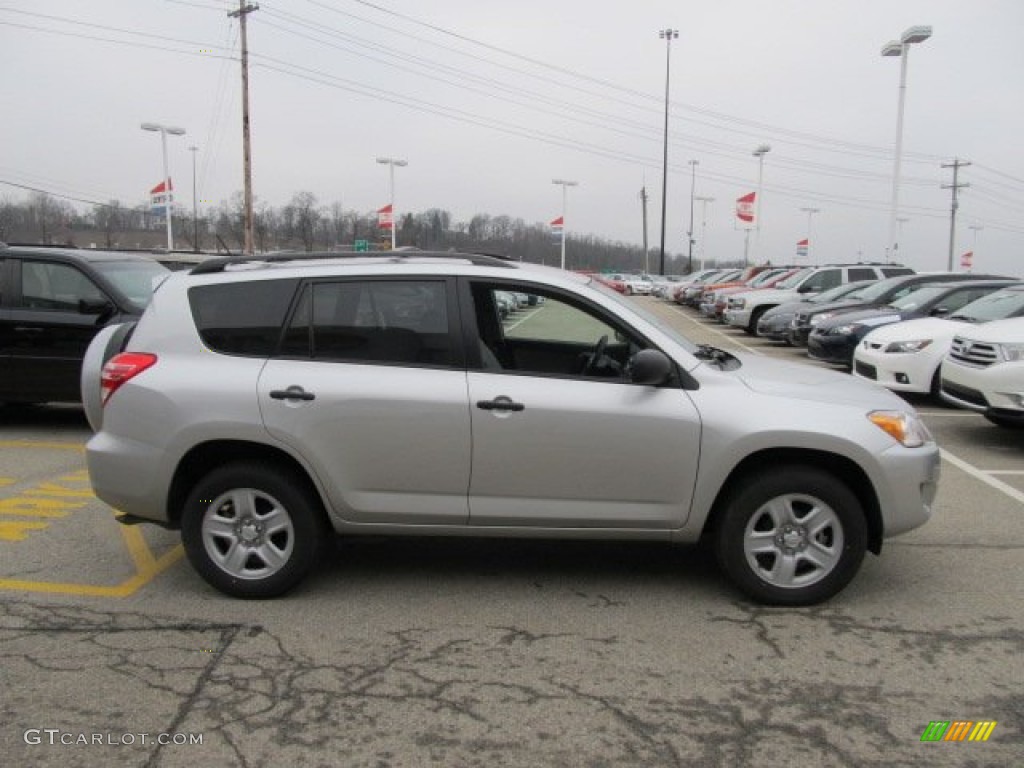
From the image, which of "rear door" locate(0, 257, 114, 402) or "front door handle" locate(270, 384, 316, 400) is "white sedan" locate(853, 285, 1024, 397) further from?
"rear door" locate(0, 257, 114, 402)

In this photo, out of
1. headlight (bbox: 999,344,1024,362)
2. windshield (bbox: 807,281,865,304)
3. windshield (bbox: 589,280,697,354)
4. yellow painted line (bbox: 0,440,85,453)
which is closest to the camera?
windshield (bbox: 589,280,697,354)

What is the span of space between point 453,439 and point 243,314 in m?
1.29

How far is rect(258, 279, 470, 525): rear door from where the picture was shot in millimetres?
4059

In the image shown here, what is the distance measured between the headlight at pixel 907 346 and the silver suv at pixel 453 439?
6141mm

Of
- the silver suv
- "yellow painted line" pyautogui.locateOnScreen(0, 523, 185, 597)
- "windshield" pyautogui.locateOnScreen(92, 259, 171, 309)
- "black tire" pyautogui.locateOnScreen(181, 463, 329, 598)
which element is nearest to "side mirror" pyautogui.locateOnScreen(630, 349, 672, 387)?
the silver suv

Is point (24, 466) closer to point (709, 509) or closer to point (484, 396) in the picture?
point (484, 396)

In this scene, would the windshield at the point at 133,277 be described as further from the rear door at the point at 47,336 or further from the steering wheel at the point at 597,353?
the steering wheel at the point at 597,353

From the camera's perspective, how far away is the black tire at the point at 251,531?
414 cm

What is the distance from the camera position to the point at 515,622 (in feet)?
13.1

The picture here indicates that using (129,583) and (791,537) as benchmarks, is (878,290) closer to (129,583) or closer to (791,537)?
(791,537)

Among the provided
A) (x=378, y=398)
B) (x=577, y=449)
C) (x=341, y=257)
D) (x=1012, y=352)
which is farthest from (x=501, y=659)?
(x=1012, y=352)

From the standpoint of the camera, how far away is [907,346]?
9914 millimetres

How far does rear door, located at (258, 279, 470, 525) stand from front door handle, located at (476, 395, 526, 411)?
0.10 meters

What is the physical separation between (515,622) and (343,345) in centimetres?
161
